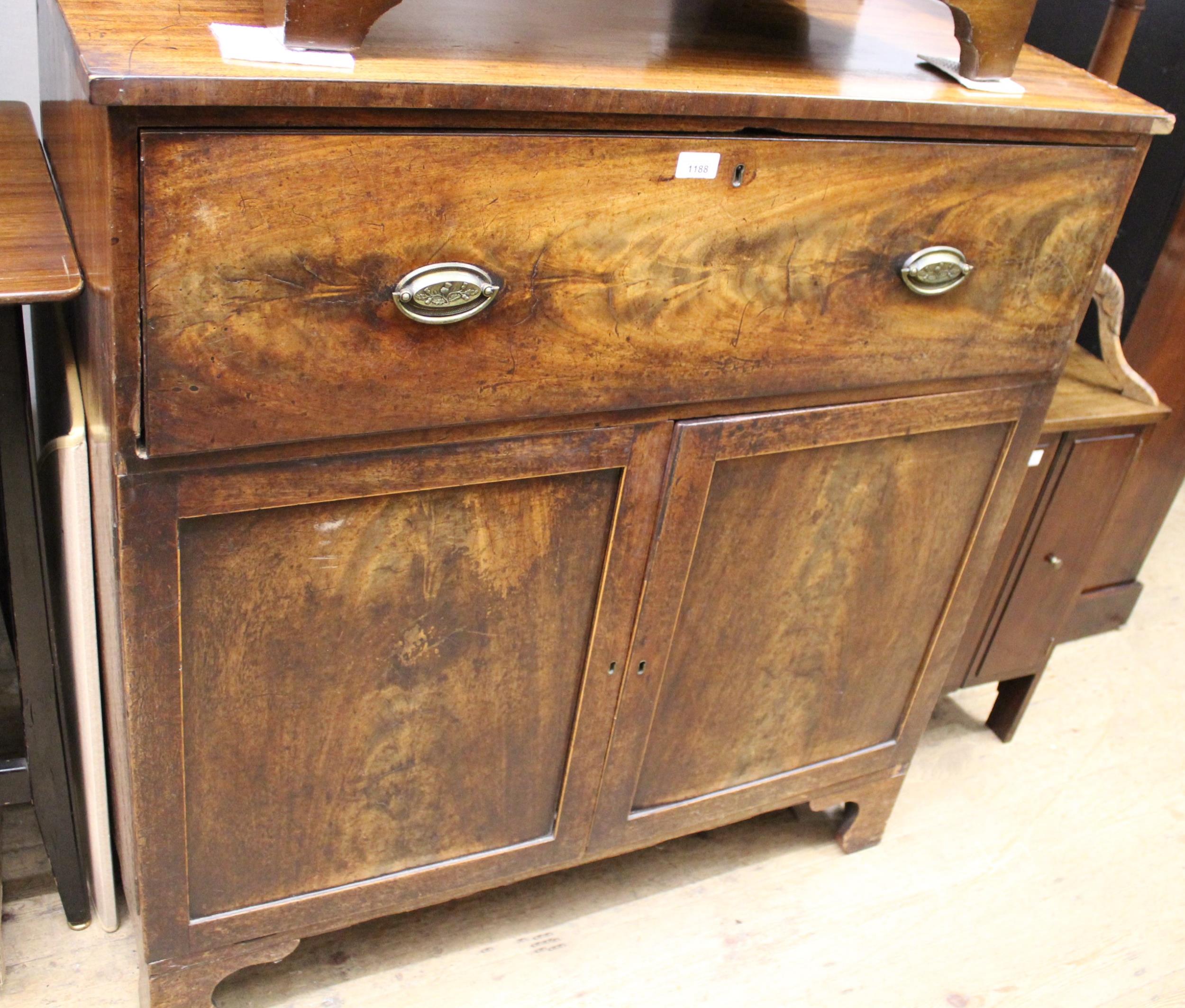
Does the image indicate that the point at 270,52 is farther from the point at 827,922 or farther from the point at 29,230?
the point at 827,922

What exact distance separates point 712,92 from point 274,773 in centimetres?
79

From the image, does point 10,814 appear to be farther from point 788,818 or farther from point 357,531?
point 788,818

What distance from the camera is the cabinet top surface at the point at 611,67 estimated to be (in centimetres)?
85

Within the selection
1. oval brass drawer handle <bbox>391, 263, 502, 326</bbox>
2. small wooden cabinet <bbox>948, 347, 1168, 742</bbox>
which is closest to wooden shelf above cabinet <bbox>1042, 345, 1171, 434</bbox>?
small wooden cabinet <bbox>948, 347, 1168, 742</bbox>

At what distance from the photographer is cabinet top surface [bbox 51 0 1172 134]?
850 mm

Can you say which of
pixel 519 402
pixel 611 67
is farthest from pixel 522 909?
pixel 611 67

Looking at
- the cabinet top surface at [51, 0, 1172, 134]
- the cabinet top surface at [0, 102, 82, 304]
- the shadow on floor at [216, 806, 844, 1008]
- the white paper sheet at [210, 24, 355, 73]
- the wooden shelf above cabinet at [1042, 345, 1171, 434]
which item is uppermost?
the white paper sheet at [210, 24, 355, 73]

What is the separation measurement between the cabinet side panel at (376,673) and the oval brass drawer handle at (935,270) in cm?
36

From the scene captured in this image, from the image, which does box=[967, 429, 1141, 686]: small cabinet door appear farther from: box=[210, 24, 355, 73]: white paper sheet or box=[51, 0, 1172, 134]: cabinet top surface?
box=[210, 24, 355, 73]: white paper sheet

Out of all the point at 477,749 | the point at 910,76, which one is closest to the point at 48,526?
the point at 477,749

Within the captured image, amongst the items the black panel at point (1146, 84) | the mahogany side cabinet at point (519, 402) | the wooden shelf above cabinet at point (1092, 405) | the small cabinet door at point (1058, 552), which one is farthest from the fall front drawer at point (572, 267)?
the black panel at point (1146, 84)

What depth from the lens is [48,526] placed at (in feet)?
4.58

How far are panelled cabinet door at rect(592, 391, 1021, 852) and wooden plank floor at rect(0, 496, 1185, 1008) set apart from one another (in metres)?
0.15

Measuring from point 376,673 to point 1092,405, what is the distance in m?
1.18
